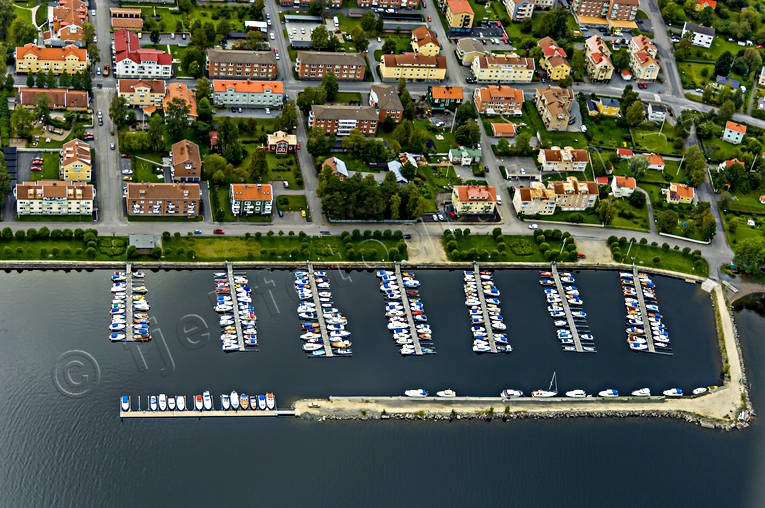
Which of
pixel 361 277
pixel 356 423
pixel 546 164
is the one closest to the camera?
pixel 356 423

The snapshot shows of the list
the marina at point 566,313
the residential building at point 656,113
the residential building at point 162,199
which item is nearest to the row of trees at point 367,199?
the residential building at point 162,199

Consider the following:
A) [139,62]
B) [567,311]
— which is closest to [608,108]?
[567,311]

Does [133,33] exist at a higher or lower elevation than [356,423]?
higher

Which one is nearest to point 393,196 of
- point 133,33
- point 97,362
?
point 97,362

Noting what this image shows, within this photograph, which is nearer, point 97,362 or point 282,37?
point 97,362

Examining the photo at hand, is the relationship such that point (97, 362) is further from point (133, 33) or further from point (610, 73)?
point (610, 73)

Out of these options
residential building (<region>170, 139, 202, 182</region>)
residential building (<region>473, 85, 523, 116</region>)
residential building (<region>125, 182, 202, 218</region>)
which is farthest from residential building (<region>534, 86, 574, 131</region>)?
residential building (<region>125, 182, 202, 218</region>)

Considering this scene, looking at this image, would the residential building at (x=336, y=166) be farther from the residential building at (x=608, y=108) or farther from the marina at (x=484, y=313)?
the residential building at (x=608, y=108)
